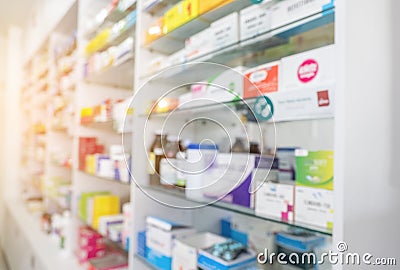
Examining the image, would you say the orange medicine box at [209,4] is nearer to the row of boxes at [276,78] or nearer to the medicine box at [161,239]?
the row of boxes at [276,78]

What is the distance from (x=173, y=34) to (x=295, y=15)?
0.58 meters

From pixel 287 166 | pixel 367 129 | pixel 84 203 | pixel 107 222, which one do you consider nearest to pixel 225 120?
pixel 287 166

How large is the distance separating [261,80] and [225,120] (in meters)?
0.42

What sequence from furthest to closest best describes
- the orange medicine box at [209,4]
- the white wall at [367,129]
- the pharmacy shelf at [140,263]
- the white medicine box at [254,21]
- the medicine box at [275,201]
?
the pharmacy shelf at [140,263], the orange medicine box at [209,4], the white medicine box at [254,21], the medicine box at [275,201], the white wall at [367,129]

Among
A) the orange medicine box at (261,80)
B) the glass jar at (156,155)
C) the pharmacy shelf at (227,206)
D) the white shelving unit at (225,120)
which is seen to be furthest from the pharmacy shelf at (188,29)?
the pharmacy shelf at (227,206)

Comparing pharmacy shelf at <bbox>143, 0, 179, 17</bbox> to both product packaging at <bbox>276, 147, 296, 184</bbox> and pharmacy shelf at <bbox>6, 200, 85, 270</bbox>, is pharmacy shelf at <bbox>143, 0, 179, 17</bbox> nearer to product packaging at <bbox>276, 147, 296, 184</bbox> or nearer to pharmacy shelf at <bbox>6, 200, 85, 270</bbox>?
product packaging at <bbox>276, 147, 296, 184</bbox>

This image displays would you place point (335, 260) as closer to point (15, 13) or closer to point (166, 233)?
point (166, 233)

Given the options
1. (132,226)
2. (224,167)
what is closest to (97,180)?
(132,226)

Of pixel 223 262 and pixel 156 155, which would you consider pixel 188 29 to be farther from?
pixel 223 262

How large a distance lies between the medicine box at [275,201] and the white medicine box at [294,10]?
43 centimetres

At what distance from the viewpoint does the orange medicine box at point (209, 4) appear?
96 centimetres

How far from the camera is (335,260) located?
61cm

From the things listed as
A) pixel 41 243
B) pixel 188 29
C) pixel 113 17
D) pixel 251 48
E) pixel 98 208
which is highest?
pixel 113 17

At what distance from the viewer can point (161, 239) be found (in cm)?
113
